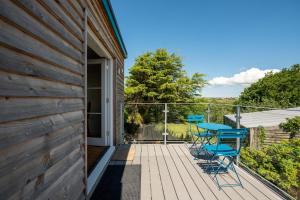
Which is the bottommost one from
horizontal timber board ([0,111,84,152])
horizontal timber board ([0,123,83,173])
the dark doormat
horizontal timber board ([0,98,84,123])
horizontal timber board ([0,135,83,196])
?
the dark doormat

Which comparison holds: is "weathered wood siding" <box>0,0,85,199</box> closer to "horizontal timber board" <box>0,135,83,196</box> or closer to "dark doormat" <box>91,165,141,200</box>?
"horizontal timber board" <box>0,135,83,196</box>

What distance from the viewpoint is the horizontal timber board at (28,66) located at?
82 centimetres

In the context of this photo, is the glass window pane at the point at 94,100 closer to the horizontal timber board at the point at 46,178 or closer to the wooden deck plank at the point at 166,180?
the wooden deck plank at the point at 166,180

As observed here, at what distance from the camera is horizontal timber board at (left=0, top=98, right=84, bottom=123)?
0.82 meters

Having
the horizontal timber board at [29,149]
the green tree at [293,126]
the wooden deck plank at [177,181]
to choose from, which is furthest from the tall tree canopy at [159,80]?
the horizontal timber board at [29,149]

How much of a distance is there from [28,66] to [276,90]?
24618 millimetres

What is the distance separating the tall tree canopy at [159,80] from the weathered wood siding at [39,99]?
35.3 ft

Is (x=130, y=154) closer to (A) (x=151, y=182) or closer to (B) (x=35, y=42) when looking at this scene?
(A) (x=151, y=182)

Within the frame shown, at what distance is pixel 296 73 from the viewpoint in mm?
21891

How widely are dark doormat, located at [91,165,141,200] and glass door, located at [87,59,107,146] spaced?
1122mm

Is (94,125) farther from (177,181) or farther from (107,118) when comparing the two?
(177,181)

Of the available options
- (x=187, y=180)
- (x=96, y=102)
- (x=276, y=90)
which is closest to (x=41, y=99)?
(x=187, y=180)

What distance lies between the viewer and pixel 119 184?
2.63m

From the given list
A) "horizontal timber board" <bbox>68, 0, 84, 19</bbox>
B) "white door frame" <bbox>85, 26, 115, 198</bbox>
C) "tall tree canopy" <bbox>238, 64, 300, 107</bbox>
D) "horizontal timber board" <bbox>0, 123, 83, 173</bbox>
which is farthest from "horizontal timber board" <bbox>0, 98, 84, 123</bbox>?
"tall tree canopy" <bbox>238, 64, 300, 107</bbox>
